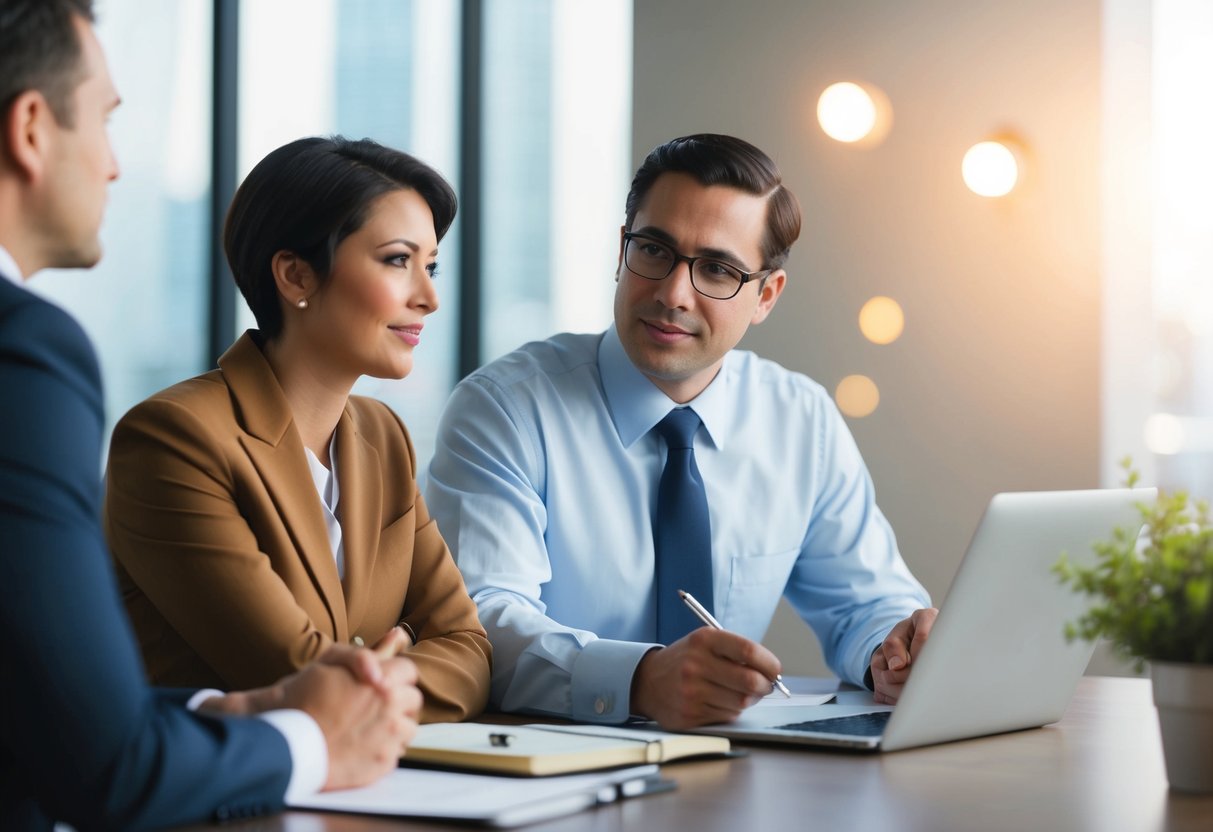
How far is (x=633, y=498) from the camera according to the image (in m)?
2.19

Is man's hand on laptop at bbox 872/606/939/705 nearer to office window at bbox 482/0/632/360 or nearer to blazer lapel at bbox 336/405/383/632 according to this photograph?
blazer lapel at bbox 336/405/383/632

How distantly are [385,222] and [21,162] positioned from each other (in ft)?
2.39

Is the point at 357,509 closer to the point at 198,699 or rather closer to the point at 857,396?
the point at 198,699

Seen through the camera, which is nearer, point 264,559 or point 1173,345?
point 264,559

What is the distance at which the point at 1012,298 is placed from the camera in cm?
294

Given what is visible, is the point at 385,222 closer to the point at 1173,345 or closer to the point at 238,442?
the point at 238,442

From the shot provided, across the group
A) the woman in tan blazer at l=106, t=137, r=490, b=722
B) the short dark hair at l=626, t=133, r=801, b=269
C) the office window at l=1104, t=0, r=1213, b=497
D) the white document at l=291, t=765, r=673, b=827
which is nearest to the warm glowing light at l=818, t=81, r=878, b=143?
the office window at l=1104, t=0, r=1213, b=497

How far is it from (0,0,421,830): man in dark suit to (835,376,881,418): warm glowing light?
2071mm

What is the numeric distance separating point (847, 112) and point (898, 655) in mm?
1705

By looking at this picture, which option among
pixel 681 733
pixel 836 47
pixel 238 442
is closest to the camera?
pixel 681 733

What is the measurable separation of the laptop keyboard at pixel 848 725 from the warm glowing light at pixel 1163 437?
1.57 m

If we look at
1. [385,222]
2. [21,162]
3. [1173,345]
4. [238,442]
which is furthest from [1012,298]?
[21,162]

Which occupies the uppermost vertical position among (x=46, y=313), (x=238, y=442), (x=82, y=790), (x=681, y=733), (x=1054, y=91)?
(x=1054, y=91)

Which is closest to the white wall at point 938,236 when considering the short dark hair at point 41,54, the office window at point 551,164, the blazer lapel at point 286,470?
the office window at point 551,164
